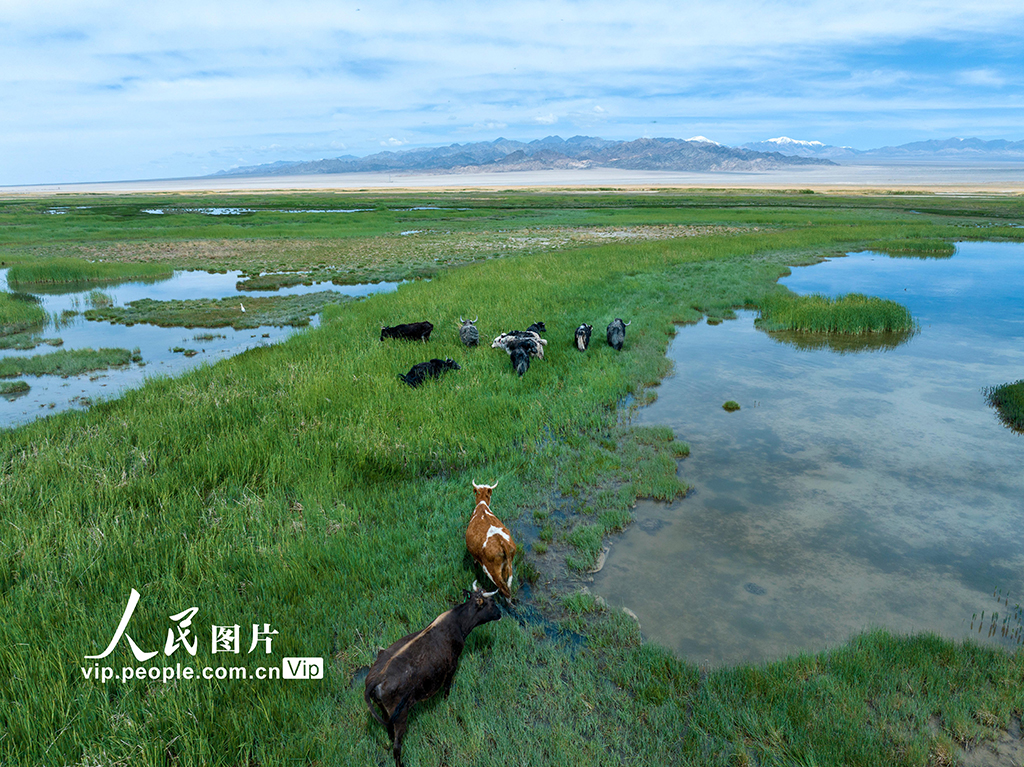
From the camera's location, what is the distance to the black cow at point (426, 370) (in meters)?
11.7

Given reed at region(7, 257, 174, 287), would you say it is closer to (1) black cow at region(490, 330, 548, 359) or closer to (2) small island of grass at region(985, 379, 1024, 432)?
(1) black cow at region(490, 330, 548, 359)

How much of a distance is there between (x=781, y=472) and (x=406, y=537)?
6361 mm

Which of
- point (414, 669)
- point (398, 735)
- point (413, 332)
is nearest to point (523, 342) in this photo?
point (413, 332)

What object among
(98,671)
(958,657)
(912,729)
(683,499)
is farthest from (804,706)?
(98,671)

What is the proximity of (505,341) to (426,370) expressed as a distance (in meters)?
2.67

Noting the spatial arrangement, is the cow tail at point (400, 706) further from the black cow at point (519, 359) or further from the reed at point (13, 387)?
the reed at point (13, 387)

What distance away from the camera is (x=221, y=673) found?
14.9ft

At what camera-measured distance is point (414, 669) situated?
13.8 feet

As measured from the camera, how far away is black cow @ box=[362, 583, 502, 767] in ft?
13.1

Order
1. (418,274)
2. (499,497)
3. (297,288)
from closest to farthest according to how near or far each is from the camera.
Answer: (499,497) → (297,288) → (418,274)

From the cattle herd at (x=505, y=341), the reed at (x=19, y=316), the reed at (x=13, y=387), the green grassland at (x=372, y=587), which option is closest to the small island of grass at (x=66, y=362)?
the reed at (x=13, y=387)

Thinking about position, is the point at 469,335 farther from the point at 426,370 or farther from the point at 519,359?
the point at 426,370

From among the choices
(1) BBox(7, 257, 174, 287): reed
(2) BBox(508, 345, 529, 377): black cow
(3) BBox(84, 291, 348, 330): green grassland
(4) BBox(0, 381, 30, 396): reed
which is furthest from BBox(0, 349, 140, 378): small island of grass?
(1) BBox(7, 257, 174, 287): reed

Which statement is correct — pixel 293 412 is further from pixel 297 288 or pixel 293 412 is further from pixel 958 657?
pixel 297 288
